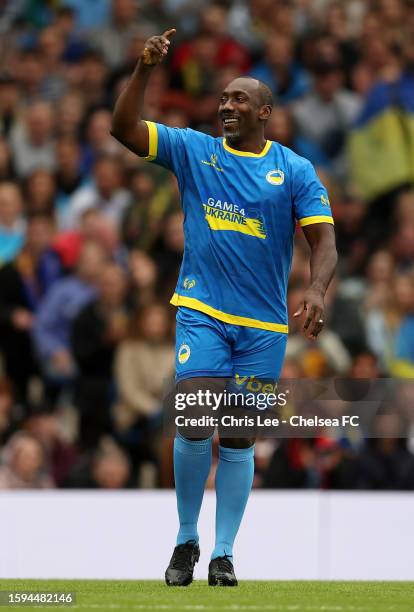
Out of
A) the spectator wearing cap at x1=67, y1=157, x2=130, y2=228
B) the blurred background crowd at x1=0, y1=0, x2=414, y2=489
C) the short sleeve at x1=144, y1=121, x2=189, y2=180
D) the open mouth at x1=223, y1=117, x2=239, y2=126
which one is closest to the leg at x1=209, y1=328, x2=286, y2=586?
the short sleeve at x1=144, y1=121, x2=189, y2=180

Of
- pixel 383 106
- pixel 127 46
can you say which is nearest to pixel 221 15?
pixel 127 46

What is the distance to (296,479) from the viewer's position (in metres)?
10.8

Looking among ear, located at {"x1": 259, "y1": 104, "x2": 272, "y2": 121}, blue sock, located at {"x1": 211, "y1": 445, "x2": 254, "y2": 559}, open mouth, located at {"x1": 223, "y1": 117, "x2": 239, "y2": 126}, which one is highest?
ear, located at {"x1": 259, "y1": 104, "x2": 272, "y2": 121}

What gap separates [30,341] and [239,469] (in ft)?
17.4

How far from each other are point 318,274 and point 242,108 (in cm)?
90

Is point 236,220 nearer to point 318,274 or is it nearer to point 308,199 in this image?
point 308,199

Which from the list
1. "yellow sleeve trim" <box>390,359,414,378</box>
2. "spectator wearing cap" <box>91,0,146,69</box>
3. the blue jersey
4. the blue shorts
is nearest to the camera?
the blue shorts

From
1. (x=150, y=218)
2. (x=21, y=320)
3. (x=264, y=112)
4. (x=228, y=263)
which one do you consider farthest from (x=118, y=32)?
(x=228, y=263)

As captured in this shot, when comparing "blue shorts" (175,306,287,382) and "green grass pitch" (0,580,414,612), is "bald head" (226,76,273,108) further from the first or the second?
"green grass pitch" (0,580,414,612)

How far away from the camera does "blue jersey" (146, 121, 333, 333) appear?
749 centimetres

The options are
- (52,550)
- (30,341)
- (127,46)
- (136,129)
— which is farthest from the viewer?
(127,46)

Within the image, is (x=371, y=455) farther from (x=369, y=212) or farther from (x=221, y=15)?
(x=221, y=15)

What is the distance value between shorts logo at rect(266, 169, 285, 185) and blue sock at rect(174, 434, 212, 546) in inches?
50.7

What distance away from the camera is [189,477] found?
7.46 meters
